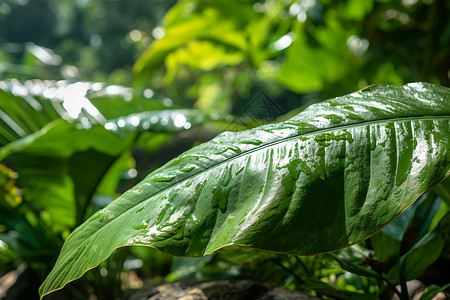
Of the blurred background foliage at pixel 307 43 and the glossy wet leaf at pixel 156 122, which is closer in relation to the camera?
the glossy wet leaf at pixel 156 122

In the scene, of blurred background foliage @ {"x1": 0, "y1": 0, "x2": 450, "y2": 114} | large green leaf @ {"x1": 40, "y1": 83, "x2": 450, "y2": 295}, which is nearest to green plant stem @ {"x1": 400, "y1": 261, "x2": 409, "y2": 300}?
large green leaf @ {"x1": 40, "y1": 83, "x2": 450, "y2": 295}

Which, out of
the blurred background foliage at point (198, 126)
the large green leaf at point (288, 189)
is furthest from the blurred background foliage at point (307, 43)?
the large green leaf at point (288, 189)

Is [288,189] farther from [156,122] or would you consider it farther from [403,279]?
[156,122]

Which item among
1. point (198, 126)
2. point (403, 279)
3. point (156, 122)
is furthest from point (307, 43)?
point (403, 279)

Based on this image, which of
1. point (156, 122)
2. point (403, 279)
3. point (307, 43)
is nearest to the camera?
point (403, 279)

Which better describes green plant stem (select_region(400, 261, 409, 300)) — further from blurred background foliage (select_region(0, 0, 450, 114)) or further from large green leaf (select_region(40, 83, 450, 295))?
blurred background foliage (select_region(0, 0, 450, 114))

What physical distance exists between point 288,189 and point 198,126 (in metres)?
0.59

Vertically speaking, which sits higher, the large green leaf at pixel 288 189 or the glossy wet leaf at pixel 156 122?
the glossy wet leaf at pixel 156 122

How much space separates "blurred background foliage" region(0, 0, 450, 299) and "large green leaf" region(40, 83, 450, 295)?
195mm

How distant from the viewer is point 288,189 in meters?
0.43

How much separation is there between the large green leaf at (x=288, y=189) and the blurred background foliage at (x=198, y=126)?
0.20 metres

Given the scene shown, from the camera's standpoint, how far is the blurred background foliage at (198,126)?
71cm

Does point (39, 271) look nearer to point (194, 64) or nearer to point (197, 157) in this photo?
point (197, 157)

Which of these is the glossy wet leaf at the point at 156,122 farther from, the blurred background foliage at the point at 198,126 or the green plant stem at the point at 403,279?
the green plant stem at the point at 403,279
